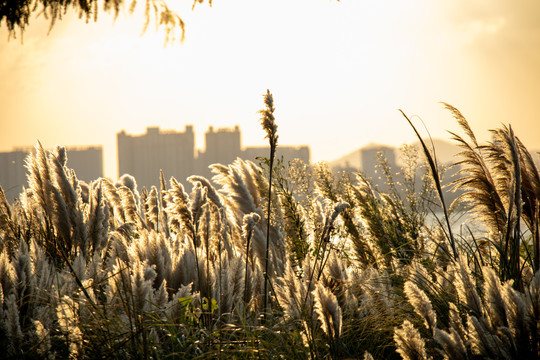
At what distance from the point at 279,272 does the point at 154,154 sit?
161 metres

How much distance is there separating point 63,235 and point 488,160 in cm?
294

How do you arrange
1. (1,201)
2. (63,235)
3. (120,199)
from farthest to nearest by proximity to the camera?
1. (120,199)
2. (1,201)
3. (63,235)

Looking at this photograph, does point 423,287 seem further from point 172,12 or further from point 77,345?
point 172,12

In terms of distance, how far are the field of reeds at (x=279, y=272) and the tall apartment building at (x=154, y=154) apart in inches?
6133

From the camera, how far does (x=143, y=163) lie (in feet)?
522

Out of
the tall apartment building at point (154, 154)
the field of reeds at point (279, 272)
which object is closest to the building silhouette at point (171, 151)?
Result: the tall apartment building at point (154, 154)

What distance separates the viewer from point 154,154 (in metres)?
160

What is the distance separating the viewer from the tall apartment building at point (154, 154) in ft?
520

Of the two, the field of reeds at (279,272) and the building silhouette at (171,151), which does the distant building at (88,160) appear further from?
the field of reeds at (279,272)

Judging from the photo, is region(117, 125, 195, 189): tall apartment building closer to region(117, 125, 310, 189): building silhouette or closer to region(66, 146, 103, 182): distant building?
region(117, 125, 310, 189): building silhouette

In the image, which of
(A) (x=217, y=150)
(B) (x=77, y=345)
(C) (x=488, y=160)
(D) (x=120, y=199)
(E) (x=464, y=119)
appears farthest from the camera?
(A) (x=217, y=150)

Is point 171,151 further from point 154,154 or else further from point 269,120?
point 269,120

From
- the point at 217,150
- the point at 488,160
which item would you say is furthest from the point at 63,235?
the point at 217,150

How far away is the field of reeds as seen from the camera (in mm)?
1938
